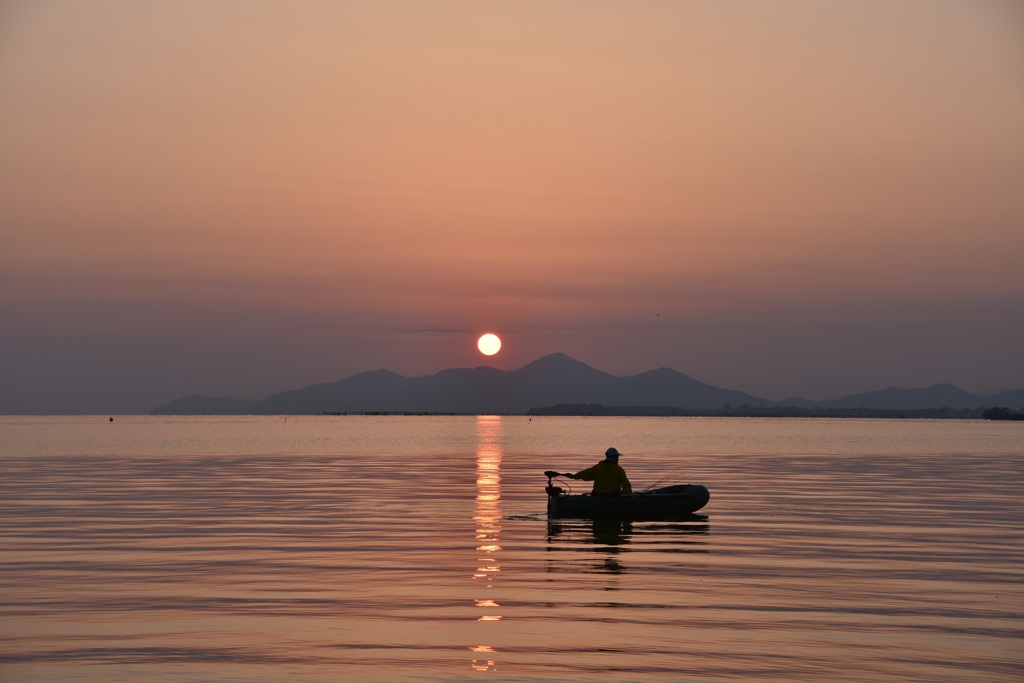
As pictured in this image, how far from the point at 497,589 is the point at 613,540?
33.3 ft

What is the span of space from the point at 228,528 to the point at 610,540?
1093cm

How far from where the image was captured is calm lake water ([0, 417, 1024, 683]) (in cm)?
1688

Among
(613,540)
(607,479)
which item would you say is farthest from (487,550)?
(607,479)

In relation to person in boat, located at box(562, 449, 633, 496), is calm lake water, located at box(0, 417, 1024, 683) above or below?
below

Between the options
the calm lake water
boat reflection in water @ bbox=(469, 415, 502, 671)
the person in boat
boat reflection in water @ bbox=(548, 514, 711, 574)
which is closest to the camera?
the calm lake water

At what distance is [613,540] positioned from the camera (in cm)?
3303

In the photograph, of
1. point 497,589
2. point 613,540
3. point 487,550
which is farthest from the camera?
point 613,540

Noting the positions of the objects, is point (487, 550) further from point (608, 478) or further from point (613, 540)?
point (608, 478)

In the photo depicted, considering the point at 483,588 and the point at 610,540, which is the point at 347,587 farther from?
the point at 610,540

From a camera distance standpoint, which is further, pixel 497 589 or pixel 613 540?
pixel 613 540

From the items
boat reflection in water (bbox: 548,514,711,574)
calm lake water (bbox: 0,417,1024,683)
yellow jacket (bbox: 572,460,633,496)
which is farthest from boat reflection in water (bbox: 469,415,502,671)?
yellow jacket (bbox: 572,460,633,496)

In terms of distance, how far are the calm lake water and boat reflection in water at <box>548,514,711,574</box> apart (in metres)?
0.15

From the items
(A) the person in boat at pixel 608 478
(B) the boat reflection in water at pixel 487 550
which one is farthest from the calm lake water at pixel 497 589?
(A) the person in boat at pixel 608 478

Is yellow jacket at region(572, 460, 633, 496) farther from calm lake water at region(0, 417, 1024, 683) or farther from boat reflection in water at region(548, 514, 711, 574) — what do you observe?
calm lake water at region(0, 417, 1024, 683)
